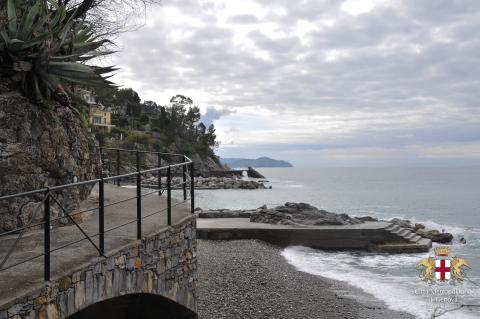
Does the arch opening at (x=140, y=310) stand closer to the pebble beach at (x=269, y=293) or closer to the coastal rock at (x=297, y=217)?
the pebble beach at (x=269, y=293)

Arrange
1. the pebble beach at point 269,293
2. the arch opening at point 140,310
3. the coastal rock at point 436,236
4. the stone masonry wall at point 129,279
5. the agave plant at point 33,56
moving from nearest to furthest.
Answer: the stone masonry wall at point 129,279, the agave plant at point 33,56, the arch opening at point 140,310, the pebble beach at point 269,293, the coastal rock at point 436,236

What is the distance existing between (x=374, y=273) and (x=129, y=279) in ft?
40.5

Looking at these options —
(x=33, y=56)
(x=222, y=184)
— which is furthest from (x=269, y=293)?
(x=222, y=184)

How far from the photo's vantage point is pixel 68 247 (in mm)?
5129

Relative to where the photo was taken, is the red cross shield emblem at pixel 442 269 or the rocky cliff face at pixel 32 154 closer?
the rocky cliff face at pixel 32 154

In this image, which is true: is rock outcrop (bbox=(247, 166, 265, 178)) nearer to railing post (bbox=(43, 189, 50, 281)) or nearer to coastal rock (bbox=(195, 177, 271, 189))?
coastal rock (bbox=(195, 177, 271, 189))

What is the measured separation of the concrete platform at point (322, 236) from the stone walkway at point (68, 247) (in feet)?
37.5

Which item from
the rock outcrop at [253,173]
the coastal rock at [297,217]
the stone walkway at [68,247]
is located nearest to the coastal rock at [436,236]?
the coastal rock at [297,217]

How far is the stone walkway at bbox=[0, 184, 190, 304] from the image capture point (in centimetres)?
396

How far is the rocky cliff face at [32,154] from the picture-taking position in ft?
19.3

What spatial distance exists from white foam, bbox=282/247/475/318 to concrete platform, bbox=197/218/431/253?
607 millimetres

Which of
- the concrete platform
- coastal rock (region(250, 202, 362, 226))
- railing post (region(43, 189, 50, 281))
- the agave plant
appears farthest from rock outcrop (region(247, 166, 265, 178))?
railing post (region(43, 189, 50, 281))

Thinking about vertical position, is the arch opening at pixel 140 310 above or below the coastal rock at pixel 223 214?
above

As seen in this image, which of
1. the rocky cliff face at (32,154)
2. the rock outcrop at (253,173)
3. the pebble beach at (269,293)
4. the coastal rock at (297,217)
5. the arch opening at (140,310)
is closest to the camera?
the rocky cliff face at (32,154)
